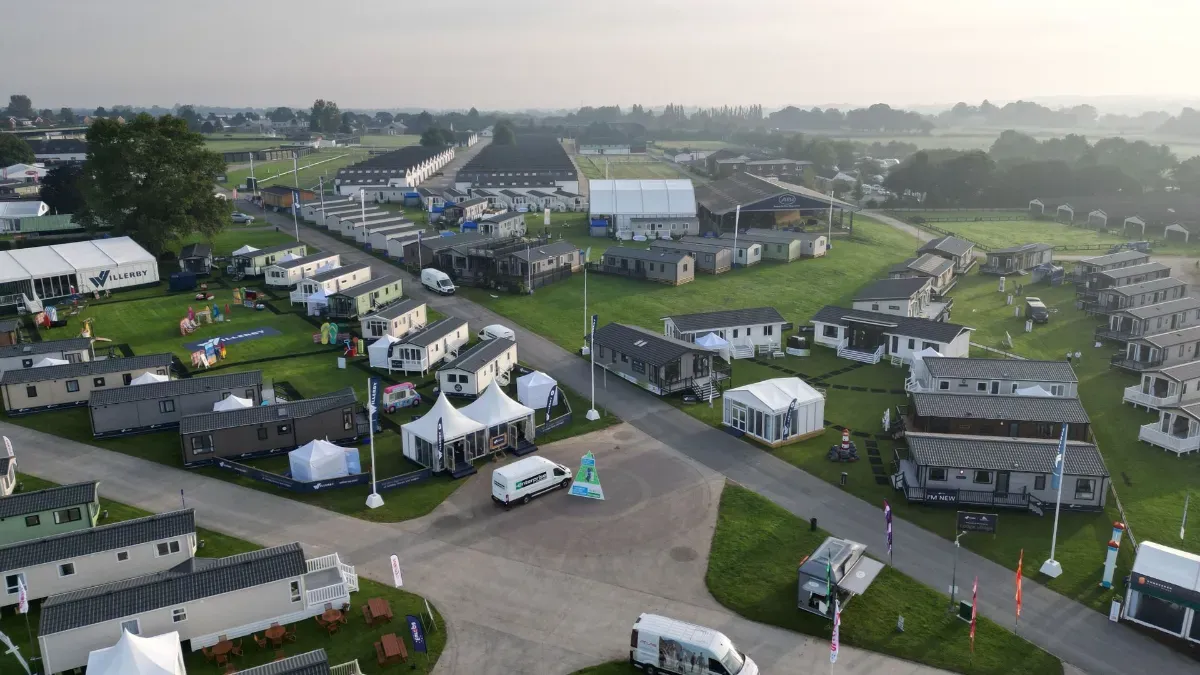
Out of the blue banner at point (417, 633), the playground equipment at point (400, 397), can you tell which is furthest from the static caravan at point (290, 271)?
the blue banner at point (417, 633)

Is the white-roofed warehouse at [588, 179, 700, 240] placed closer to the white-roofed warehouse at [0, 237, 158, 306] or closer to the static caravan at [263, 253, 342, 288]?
the static caravan at [263, 253, 342, 288]

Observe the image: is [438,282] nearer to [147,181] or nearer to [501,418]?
[147,181]

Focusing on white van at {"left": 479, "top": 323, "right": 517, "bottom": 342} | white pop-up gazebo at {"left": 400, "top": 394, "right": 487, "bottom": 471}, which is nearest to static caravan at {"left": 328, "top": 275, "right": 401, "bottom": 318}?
white van at {"left": 479, "top": 323, "right": 517, "bottom": 342}

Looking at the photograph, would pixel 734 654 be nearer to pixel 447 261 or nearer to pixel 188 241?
pixel 447 261

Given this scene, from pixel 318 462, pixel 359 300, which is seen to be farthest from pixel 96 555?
pixel 359 300

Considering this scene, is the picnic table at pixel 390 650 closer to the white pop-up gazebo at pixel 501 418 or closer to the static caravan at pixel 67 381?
the white pop-up gazebo at pixel 501 418

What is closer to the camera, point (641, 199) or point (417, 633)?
point (417, 633)
